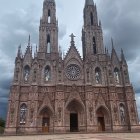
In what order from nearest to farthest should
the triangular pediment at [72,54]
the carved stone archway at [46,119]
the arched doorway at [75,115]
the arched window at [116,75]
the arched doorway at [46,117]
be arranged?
1. the carved stone archway at [46,119]
2. the arched doorway at [46,117]
3. the arched doorway at [75,115]
4. the arched window at [116,75]
5. the triangular pediment at [72,54]

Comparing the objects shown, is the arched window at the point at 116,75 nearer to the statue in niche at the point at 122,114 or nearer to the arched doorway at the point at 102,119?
the statue in niche at the point at 122,114

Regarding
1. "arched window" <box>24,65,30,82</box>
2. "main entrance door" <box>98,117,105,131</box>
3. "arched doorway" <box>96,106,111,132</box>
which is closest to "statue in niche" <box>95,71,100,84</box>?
"arched doorway" <box>96,106,111,132</box>

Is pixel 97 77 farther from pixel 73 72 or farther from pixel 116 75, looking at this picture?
pixel 73 72

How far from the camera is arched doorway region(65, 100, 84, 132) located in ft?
115

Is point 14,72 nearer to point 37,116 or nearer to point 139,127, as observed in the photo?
point 37,116

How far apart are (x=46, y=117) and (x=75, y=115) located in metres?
5.32

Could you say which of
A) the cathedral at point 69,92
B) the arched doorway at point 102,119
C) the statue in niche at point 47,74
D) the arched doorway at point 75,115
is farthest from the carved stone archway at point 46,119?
the arched doorway at point 102,119

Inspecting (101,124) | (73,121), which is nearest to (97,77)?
(101,124)

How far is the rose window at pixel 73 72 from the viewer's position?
37956mm

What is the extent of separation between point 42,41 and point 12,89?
11.8 m

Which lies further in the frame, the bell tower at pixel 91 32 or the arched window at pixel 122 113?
the bell tower at pixel 91 32

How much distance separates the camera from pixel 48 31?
42.0 m

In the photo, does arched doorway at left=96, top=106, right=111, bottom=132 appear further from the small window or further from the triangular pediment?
the triangular pediment

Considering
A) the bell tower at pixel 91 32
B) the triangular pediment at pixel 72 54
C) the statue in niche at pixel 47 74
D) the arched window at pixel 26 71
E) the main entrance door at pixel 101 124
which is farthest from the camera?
the bell tower at pixel 91 32
